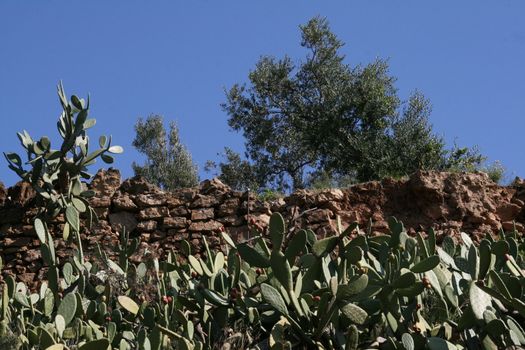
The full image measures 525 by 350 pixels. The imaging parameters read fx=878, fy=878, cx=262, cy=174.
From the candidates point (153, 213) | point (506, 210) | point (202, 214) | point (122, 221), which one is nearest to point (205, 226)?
point (202, 214)

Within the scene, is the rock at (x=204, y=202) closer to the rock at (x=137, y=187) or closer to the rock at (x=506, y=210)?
the rock at (x=137, y=187)

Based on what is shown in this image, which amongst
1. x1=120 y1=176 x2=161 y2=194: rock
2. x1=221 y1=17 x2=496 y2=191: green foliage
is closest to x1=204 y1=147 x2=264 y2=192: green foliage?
x1=221 y1=17 x2=496 y2=191: green foliage

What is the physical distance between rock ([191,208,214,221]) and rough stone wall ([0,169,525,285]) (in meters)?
0.01

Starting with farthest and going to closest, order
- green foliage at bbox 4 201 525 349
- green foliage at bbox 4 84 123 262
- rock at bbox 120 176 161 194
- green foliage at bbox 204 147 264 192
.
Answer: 1. green foliage at bbox 204 147 264 192
2. rock at bbox 120 176 161 194
3. green foliage at bbox 4 84 123 262
4. green foliage at bbox 4 201 525 349

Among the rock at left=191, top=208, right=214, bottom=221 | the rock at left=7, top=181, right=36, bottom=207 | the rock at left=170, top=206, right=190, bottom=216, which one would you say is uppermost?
the rock at left=7, top=181, right=36, bottom=207

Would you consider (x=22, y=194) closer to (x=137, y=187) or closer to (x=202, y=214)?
(x=137, y=187)

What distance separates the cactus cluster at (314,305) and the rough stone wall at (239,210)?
15.7 ft

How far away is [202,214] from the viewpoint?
10289mm

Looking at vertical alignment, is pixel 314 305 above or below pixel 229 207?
below

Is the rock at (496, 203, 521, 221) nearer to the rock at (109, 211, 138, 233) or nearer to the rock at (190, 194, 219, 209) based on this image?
the rock at (190, 194, 219, 209)

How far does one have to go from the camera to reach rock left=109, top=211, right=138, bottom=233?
33.9 feet

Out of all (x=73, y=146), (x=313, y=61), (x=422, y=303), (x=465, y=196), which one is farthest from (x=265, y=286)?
(x=313, y=61)

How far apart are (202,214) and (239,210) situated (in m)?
0.44

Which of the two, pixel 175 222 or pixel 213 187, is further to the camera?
pixel 213 187
